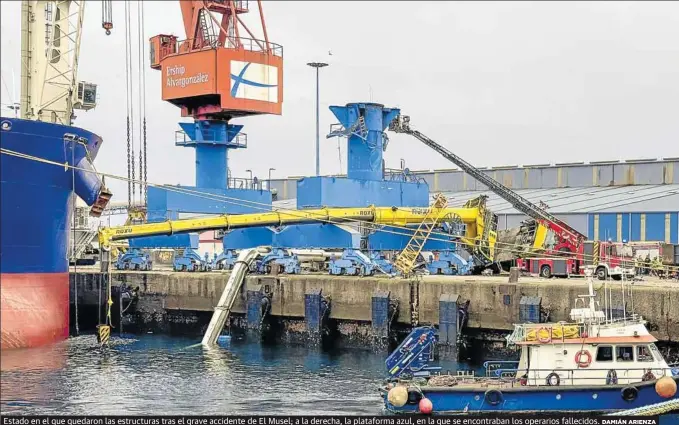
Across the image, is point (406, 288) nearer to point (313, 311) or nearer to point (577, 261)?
point (313, 311)

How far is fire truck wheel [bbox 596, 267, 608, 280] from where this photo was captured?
4012cm

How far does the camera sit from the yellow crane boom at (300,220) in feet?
160

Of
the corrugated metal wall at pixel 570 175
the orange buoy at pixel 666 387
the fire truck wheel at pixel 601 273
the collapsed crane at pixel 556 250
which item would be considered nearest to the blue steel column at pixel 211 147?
the collapsed crane at pixel 556 250

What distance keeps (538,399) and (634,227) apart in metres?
31.8

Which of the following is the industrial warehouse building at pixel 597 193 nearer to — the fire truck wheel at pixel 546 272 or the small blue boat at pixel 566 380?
the fire truck wheel at pixel 546 272

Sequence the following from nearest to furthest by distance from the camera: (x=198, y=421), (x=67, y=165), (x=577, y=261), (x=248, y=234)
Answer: (x=198, y=421), (x=67, y=165), (x=577, y=261), (x=248, y=234)

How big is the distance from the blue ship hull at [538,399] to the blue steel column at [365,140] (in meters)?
32.3

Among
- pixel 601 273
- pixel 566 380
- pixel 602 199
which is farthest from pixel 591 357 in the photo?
pixel 602 199

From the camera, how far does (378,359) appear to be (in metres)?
37.3

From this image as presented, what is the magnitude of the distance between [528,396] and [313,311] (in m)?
18.4

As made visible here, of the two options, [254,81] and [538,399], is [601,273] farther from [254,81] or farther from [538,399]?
[254,81]

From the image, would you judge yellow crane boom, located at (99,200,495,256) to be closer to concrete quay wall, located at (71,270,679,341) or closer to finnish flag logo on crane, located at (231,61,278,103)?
concrete quay wall, located at (71,270,679,341)

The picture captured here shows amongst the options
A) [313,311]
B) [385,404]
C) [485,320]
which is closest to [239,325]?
[313,311]

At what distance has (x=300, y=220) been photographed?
1966 inches
